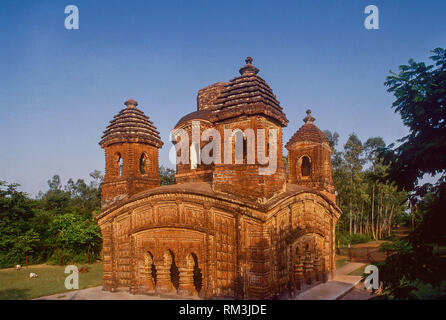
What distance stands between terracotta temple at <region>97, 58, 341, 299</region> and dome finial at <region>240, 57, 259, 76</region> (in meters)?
0.03

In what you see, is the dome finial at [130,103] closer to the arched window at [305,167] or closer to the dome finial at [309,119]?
the dome finial at [309,119]

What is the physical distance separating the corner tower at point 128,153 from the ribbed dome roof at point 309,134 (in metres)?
6.47

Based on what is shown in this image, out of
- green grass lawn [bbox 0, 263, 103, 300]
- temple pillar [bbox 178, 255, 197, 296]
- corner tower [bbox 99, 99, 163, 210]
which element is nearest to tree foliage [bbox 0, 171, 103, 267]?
green grass lawn [bbox 0, 263, 103, 300]

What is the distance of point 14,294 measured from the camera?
11.8 meters

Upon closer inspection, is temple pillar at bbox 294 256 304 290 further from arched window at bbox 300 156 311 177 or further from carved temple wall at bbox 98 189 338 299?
arched window at bbox 300 156 311 177

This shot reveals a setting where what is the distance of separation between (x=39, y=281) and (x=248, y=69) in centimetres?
1365

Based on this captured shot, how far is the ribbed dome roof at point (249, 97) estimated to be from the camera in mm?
8664

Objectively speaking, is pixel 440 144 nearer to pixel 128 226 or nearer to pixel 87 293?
pixel 128 226

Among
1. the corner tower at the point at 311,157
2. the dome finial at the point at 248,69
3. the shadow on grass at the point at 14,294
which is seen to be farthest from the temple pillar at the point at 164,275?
the corner tower at the point at 311,157
